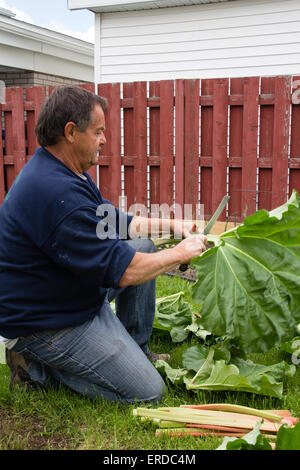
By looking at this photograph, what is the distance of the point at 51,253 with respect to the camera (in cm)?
241

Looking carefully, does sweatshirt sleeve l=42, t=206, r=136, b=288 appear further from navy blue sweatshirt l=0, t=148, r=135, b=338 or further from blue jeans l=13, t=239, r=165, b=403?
blue jeans l=13, t=239, r=165, b=403

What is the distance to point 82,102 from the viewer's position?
2.57 m

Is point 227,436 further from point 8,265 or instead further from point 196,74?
point 196,74

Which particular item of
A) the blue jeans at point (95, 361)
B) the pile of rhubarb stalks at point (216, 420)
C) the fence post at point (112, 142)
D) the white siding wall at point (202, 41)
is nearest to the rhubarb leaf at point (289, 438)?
the pile of rhubarb stalks at point (216, 420)

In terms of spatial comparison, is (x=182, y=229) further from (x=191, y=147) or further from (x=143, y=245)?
(x=191, y=147)

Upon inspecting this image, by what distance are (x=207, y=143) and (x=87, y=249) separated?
13.8 feet

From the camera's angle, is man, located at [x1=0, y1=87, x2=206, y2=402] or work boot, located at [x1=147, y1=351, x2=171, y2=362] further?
work boot, located at [x1=147, y1=351, x2=171, y2=362]

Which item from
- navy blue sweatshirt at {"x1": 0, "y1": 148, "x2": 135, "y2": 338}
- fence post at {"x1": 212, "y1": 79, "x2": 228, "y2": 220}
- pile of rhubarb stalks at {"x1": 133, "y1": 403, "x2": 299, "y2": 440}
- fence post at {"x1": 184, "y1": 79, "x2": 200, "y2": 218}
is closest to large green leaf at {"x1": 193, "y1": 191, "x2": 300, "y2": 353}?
pile of rhubarb stalks at {"x1": 133, "y1": 403, "x2": 299, "y2": 440}

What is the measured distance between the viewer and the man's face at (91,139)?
2.57 meters

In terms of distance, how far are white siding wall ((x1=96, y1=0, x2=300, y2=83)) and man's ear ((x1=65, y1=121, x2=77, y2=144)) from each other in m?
6.96

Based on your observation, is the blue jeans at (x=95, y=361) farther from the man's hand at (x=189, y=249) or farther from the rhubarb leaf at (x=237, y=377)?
the man's hand at (x=189, y=249)

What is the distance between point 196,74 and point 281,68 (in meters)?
1.51

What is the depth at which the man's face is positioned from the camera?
2574mm

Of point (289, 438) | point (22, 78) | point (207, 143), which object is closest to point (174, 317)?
point (289, 438)
